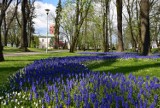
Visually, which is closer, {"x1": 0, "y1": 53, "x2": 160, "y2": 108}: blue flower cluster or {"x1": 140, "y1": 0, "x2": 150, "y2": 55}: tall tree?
{"x1": 0, "y1": 53, "x2": 160, "y2": 108}: blue flower cluster

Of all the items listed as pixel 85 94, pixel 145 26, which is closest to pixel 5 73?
pixel 85 94

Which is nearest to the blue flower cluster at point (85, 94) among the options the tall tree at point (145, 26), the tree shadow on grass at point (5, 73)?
the tree shadow on grass at point (5, 73)

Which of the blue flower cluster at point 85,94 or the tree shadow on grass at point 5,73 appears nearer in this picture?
the blue flower cluster at point 85,94

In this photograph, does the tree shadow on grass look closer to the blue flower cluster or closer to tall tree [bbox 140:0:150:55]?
the blue flower cluster

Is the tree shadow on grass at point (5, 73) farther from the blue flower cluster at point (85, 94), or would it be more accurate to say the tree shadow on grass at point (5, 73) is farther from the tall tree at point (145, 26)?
the tall tree at point (145, 26)

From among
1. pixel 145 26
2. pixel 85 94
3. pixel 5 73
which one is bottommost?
pixel 5 73

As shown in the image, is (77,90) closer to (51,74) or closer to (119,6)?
(51,74)

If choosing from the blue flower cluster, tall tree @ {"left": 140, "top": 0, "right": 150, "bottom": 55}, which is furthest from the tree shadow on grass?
tall tree @ {"left": 140, "top": 0, "right": 150, "bottom": 55}

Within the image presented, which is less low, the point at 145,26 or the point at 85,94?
the point at 145,26

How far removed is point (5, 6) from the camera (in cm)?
2586

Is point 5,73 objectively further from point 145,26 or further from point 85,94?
point 145,26

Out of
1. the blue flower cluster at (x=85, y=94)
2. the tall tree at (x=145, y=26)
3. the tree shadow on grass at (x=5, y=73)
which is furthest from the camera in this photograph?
the tall tree at (x=145, y=26)

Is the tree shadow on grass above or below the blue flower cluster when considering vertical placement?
below

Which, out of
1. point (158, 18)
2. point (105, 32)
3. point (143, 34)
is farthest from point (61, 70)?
point (158, 18)
